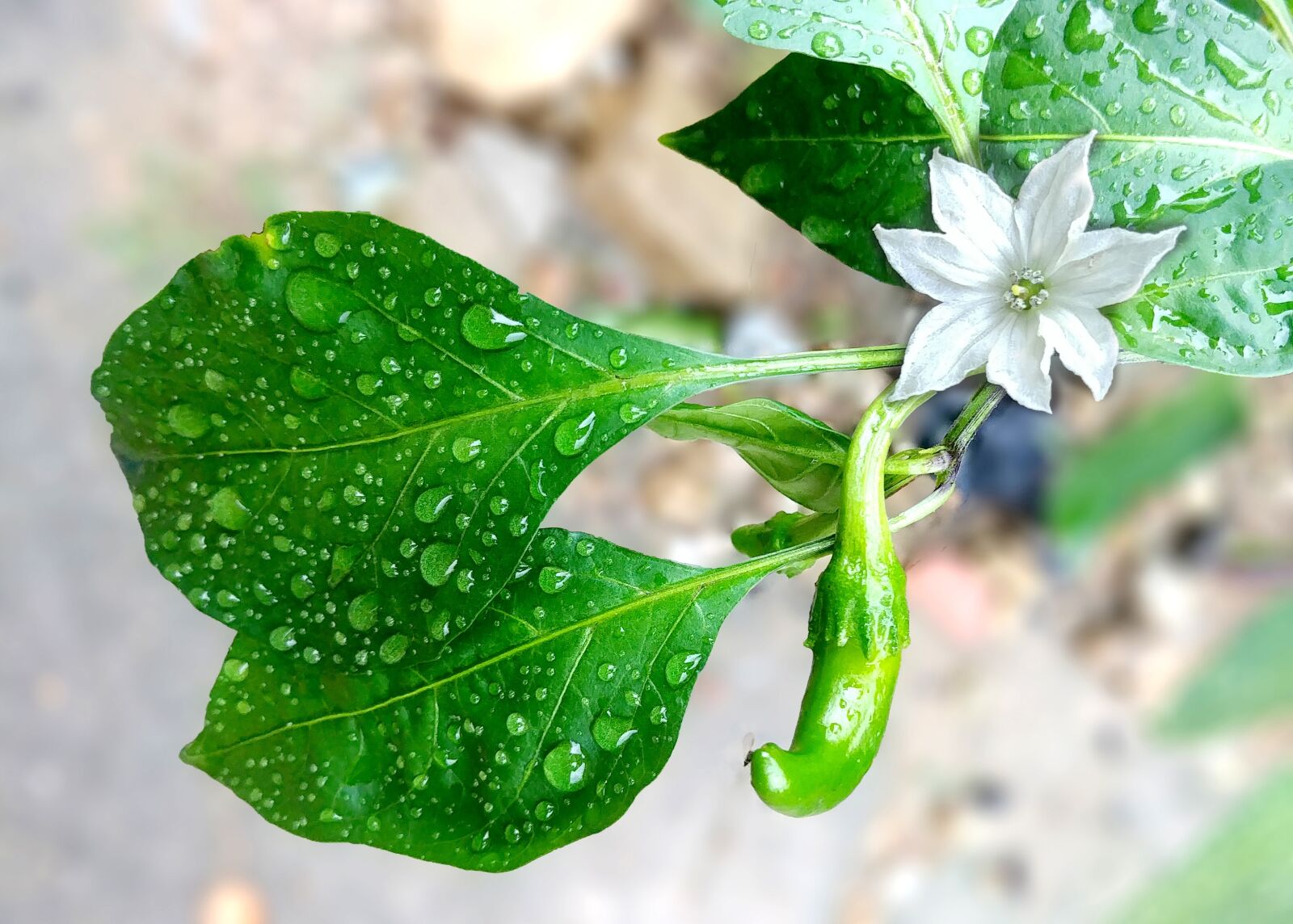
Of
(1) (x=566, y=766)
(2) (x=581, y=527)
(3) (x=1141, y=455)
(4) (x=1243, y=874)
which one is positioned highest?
(3) (x=1141, y=455)

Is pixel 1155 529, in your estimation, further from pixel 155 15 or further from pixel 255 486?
pixel 155 15

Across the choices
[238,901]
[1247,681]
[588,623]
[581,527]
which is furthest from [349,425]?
[1247,681]

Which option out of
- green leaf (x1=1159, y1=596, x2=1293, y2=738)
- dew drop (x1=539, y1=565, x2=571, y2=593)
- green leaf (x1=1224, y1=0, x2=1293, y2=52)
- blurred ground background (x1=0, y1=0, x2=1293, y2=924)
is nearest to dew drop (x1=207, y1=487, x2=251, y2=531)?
dew drop (x1=539, y1=565, x2=571, y2=593)

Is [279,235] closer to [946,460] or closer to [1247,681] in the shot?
[946,460]

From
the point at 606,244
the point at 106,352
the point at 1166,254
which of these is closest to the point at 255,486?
the point at 106,352

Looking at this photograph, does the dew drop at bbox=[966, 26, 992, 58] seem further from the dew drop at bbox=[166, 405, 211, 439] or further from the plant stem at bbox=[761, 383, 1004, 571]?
the dew drop at bbox=[166, 405, 211, 439]

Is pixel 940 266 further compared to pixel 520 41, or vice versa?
pixel 520 41
